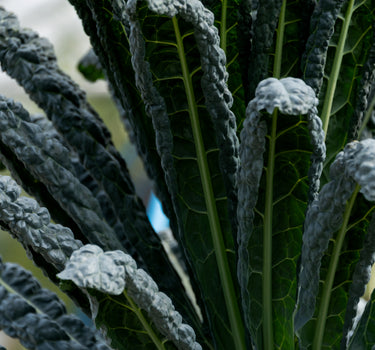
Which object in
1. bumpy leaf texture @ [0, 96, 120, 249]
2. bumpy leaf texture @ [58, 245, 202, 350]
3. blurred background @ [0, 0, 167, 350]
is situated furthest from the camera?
blurred background @ [0, 0, 167, 350]

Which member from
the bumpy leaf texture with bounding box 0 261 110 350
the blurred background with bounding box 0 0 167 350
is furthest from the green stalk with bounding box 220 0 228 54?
the blurred background with bounding box 0 0 167 350

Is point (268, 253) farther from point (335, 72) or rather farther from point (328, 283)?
point (335, 72)

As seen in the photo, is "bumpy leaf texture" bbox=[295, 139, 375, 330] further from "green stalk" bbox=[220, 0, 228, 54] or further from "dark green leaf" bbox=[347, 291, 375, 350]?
"green stalk" bbox=[220, 0, 228, 54]

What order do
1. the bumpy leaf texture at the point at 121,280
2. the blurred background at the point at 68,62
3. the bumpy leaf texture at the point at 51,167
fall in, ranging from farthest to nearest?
the blurred background at the point at 68,62 < the bumpy leaf texture at the point at 51,167 < the bumpy leaf texture at the point at 121,280

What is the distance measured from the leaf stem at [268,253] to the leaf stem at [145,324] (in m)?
0.09

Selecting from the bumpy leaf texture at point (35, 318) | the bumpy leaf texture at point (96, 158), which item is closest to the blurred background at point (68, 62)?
the bumpy leaf texture at point (96, 158)

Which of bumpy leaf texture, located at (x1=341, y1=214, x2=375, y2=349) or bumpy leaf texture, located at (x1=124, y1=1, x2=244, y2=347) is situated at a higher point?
bumpy leaf texture, located at (x1=124, y1=1, x2=244, y2=347)

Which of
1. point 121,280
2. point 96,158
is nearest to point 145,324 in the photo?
point 121,280

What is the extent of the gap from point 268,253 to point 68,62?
5.10ft

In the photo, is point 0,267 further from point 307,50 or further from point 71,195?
point 307,50

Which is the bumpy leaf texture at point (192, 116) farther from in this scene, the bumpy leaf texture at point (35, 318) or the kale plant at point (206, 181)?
the bumpy leaf texture at point (35, 318)

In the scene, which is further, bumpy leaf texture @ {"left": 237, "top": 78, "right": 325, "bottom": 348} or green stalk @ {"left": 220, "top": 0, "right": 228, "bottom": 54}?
green stalk @ {"left": 220, "top": 0, "right": 228, "bottom": 54}

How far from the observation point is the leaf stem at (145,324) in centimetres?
33

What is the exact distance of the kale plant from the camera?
0.33m
